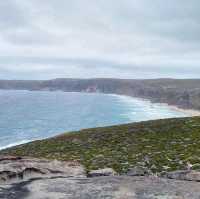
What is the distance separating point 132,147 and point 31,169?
717 inches

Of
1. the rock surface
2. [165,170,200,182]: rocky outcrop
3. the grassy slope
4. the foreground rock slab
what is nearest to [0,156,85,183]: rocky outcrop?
the rock surface

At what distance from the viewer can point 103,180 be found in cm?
1351

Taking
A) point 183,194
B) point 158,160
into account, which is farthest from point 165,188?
point 158,160

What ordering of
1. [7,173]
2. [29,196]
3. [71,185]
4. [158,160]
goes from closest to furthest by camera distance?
[29,196] → [71,185] → [7,173] → [158,160]

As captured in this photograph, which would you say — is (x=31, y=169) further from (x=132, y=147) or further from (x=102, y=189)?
(x=132, y=147)

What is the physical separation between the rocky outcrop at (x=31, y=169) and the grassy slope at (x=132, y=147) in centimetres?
999

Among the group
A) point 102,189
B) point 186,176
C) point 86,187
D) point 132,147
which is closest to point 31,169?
point 86,187

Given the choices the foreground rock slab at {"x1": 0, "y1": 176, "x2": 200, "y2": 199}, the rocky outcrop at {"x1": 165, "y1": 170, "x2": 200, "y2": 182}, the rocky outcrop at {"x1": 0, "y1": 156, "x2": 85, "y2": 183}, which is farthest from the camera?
the rocky outcrop at {"x1": 165, "y1": 170, "x2": 200, "y2": 182}

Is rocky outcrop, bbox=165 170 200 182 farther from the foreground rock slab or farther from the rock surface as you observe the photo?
the foreground rock slab

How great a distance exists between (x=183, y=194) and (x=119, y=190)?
1.67 meters

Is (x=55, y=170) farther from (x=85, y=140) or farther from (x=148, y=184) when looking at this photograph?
(x=85, y=140)

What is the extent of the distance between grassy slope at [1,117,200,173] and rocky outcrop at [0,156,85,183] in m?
9.99

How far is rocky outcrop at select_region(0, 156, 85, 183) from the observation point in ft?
49.0

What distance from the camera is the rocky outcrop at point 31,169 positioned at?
14.9m
